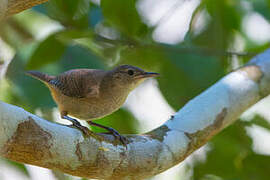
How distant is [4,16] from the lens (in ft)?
6.96

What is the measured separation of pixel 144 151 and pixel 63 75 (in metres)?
1.10

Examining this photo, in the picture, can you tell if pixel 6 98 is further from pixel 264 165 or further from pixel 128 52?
pixel 264 165

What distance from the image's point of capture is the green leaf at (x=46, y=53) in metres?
4.01

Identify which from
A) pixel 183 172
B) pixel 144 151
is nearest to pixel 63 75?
pixel 144 151

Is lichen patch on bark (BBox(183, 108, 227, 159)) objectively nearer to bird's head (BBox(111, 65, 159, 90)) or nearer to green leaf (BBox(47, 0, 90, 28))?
bird's head (BBox(111, 65, 159, 90))

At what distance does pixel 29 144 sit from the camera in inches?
87.9

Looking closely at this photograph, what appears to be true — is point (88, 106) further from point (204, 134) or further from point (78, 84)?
point (204, 134)

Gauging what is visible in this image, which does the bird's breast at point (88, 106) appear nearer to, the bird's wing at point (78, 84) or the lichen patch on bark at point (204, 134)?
the bird's wing at point (78, 84)

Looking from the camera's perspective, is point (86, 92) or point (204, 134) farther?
point (86, 92)

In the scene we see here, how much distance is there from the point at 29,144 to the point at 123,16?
2.05m

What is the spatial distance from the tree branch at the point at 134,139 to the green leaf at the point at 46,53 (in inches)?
53.0

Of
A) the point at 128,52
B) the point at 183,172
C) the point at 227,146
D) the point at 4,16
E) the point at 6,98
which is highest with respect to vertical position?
the point at 4,16

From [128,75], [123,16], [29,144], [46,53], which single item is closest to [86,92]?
[128,75]

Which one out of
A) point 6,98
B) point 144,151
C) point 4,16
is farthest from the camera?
point 6,98
